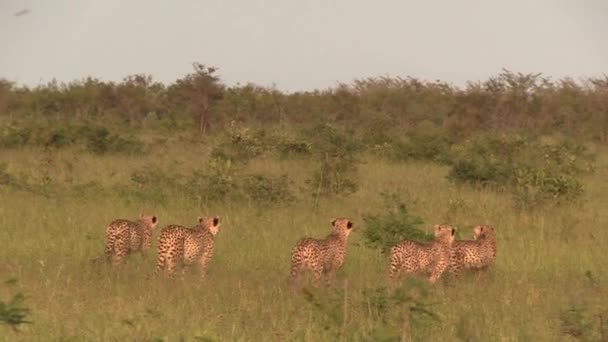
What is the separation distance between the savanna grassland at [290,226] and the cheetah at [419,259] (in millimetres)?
228

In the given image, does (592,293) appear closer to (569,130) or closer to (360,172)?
(360,172)

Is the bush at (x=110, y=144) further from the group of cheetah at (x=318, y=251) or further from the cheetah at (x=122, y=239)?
the cheetah at (x=122, y=239)

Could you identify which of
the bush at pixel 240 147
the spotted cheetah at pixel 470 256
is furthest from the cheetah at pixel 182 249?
the bush at pixel 240 147

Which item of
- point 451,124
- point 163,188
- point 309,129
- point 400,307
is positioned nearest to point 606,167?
point 309,129

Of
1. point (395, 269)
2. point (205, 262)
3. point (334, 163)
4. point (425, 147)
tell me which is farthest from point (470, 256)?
point (425, 147)

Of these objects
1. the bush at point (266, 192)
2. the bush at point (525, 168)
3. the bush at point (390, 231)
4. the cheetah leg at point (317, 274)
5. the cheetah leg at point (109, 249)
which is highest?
the bush at point (525, 168)

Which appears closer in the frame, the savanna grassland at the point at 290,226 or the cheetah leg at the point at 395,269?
the savanna grassland at the point at 290,226

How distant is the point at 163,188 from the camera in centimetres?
1298

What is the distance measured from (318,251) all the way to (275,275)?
0.44 m

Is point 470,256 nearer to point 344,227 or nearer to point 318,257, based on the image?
point 344,227

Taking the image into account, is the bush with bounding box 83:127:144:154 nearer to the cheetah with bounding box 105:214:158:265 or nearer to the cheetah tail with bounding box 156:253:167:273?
the cheetah with bounding box 105:214:158:265

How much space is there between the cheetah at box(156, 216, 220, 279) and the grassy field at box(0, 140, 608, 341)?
18 centimetres

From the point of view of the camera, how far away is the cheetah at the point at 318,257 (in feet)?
27.8

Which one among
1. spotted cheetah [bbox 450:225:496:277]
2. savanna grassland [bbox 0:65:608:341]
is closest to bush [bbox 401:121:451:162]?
savanna grassland [bbox 0:65:608:341]
